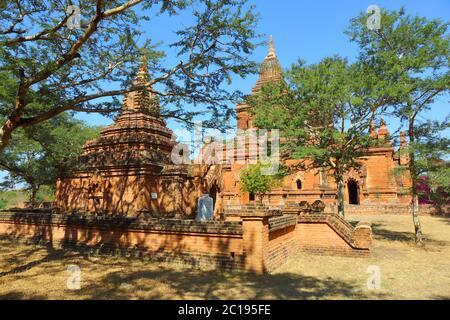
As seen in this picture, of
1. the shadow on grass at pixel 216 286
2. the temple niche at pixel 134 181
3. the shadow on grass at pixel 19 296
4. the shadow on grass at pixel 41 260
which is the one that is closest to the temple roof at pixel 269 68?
the temple niche at pixel 134 181

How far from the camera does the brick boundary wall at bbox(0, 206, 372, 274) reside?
8.12 m

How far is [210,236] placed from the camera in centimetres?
868

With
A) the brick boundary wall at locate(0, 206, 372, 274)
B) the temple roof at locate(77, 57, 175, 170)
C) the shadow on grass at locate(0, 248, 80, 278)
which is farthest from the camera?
the temple roof at locate(77, 57, 175, 170)

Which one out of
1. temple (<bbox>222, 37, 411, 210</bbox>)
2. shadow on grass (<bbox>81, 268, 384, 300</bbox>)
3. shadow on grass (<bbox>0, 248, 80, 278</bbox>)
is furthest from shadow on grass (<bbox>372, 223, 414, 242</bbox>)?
shadow on grass (<bbox>0, 248, 80, 278</bbox>)

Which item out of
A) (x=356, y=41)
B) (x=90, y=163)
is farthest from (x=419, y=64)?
(x=90, y=163)

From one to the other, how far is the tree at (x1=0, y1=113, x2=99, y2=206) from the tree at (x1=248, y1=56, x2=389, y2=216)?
7.89m

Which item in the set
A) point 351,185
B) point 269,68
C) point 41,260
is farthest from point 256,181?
point 41,260

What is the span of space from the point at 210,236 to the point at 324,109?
27.8 feet

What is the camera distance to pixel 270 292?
6.47m

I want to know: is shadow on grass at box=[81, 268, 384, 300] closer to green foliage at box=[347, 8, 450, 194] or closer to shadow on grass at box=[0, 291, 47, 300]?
shadow on grass at box=[0, 291, 47, 300]

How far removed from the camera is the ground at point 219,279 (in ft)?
20.7

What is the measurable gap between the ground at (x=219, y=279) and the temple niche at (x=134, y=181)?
10.8 ft

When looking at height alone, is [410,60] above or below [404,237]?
above

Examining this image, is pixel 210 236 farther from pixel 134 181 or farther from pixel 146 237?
pixel 134 181
